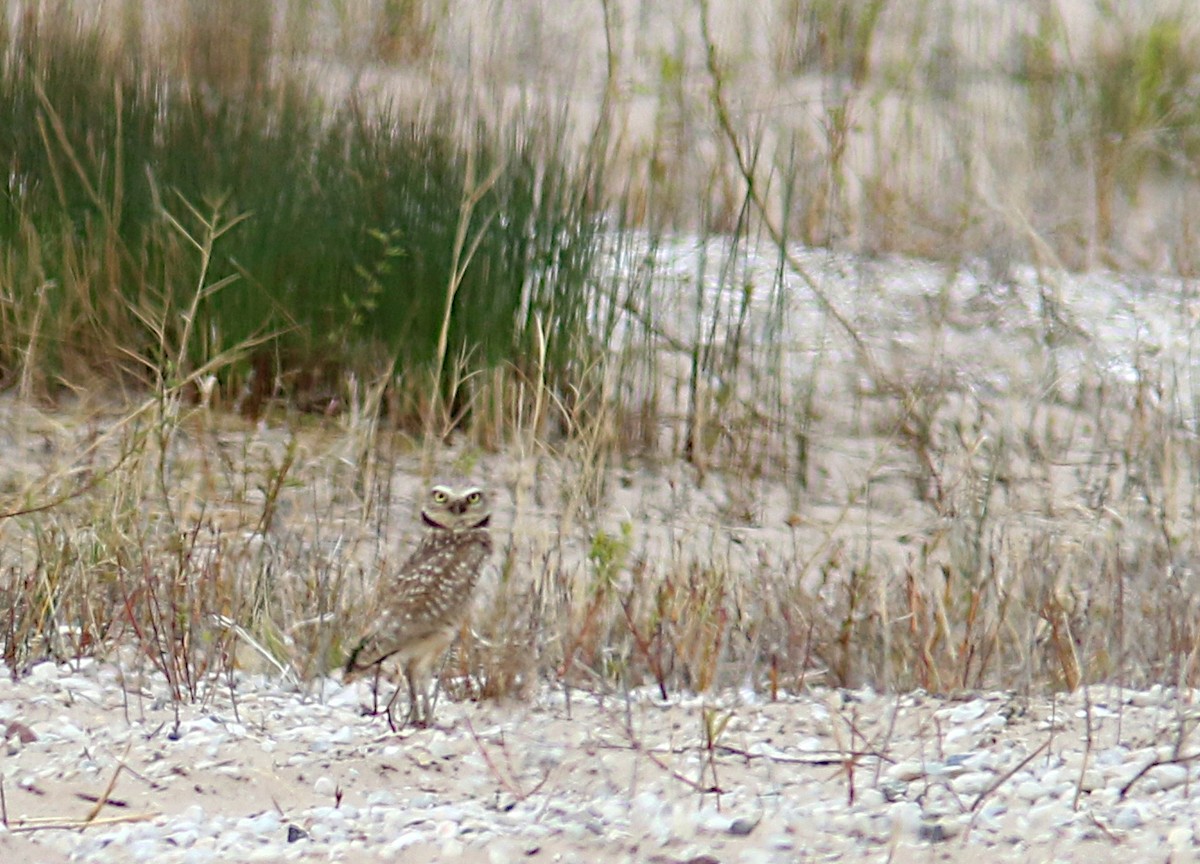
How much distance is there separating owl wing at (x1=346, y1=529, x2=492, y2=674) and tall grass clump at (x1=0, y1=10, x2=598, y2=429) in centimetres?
253

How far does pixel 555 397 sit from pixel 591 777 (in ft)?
5.48

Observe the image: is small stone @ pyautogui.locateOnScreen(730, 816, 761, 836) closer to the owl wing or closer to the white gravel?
the white gravel

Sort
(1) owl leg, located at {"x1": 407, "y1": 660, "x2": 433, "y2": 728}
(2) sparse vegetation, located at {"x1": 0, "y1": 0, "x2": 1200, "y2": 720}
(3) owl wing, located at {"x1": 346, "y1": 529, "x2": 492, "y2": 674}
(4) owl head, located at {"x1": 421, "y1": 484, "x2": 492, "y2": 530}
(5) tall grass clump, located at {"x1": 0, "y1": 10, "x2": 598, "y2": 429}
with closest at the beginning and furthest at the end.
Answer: (3) owl wing, located at {"x1": 346, "y1": 529, "x2": 492, "y2": 674}, (1) owl leg, located at {"x1": 407, "y1": 660, "x2": 433, "y2": 728}, (4) owl head, located at {"x1": 421, "y1": 484, "x2": 492, "y2": 530}, (2) sparse vegetation, located at {"x1": 0, "y1": 0, "x2": 1200, "y2": 720}, (5) tall grass clump, located at {"x1": 0, "y1": 10, "x2": 598, "y2": 429}

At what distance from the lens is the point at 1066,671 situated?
2992 mm

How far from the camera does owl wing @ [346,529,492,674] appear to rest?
2566 mm

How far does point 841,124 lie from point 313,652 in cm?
396

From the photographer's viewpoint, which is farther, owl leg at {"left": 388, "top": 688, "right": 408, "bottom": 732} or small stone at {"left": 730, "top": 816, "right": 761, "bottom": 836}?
owl leg at {"left": 388, "top": 688, "right": 408, "bottom": 732}

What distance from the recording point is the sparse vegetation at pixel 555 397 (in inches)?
126

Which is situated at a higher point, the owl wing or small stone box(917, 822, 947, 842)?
the owl wing

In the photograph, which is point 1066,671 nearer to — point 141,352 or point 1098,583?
point 1098,583

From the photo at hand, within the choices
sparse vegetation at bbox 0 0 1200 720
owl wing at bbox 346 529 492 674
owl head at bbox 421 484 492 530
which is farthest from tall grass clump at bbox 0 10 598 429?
owl wing at bbox 346 529 492 674

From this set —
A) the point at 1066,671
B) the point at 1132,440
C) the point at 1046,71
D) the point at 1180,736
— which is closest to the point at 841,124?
the point at 1132,440

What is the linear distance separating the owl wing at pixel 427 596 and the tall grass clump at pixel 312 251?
Result: 2.53 m

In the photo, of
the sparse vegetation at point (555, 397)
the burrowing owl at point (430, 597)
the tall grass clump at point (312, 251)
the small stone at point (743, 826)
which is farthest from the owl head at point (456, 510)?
the tall grass clump at point (312, 251)
